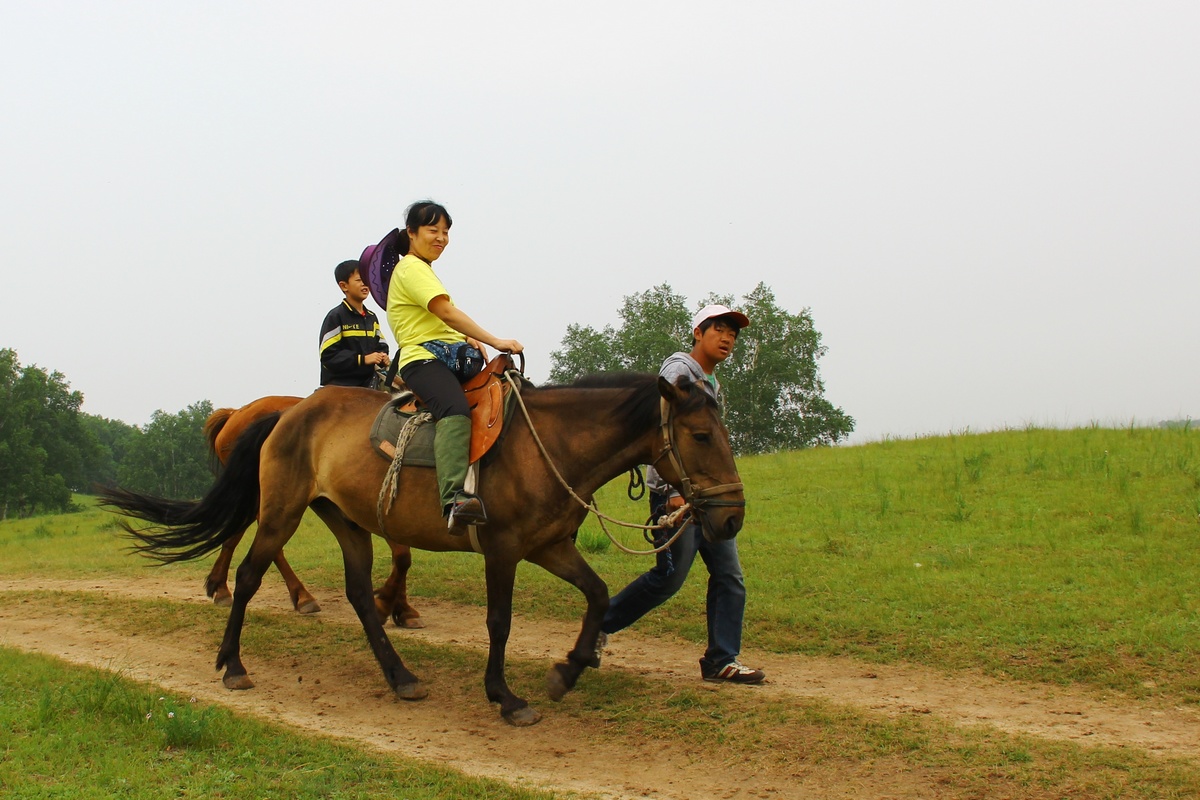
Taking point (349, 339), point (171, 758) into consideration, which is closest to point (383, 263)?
point (349, 339)

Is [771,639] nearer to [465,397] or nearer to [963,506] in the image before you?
[465,397]

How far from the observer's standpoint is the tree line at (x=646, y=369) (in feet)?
158

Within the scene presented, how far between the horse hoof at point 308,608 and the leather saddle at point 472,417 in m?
3.30

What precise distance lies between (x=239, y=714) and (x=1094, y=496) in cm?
985

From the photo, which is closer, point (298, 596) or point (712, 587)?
point (712, 587)

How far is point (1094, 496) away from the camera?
1114 cm

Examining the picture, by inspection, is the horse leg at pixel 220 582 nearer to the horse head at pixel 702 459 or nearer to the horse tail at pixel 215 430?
the horse tail at pixel 215 430

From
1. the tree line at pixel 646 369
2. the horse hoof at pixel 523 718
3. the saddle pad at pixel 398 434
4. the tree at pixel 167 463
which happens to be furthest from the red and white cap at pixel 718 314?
the tree at pixel 167 463

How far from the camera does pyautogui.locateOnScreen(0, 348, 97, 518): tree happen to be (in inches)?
2232

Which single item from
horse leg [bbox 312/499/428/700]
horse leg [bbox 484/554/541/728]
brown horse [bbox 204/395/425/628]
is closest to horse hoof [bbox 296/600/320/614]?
brown horse [bbox 204/395/425/628]

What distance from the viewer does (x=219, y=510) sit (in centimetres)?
787

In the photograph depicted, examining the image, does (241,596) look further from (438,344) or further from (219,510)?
(438,344)

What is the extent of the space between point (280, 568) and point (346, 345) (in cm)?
234

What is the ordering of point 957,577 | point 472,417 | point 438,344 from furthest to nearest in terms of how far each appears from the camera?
point 957,577
point 438,344
point 472,417
